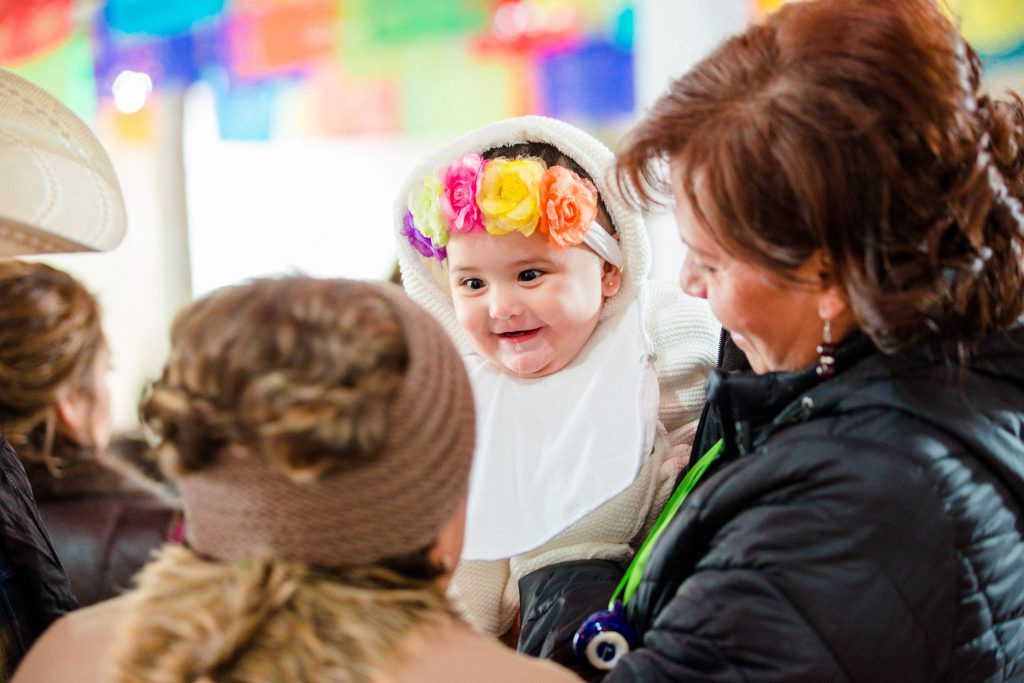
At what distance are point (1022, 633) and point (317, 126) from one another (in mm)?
2963

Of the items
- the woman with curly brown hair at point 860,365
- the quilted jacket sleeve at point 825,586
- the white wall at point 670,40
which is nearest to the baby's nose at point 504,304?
the woman with curly brown hair at point 860,365

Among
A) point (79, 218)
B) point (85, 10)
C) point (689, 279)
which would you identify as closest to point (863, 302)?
point (689, 279)

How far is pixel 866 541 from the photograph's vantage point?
42.4 inches

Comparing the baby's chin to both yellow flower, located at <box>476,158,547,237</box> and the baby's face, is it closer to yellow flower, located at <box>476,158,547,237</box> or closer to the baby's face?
the baby's face

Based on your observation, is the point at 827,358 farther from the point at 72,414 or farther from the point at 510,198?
the point at 72,414

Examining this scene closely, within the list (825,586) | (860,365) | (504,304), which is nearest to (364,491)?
(825,586)

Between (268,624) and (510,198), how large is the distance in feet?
3.10

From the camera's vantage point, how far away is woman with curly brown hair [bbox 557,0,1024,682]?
3.55 ft

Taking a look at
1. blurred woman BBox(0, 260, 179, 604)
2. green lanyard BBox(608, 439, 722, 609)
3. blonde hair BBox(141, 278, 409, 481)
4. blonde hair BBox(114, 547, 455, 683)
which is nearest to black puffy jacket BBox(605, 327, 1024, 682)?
green lanyard BBox(608, 439, 722, 609)

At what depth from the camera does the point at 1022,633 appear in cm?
117

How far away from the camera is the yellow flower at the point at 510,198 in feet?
5.57

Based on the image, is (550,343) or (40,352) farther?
(40,352)

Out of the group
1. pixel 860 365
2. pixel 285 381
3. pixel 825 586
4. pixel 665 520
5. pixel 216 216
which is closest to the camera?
pixel 285 381

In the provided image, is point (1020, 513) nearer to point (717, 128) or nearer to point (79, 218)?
point (717, 128)
